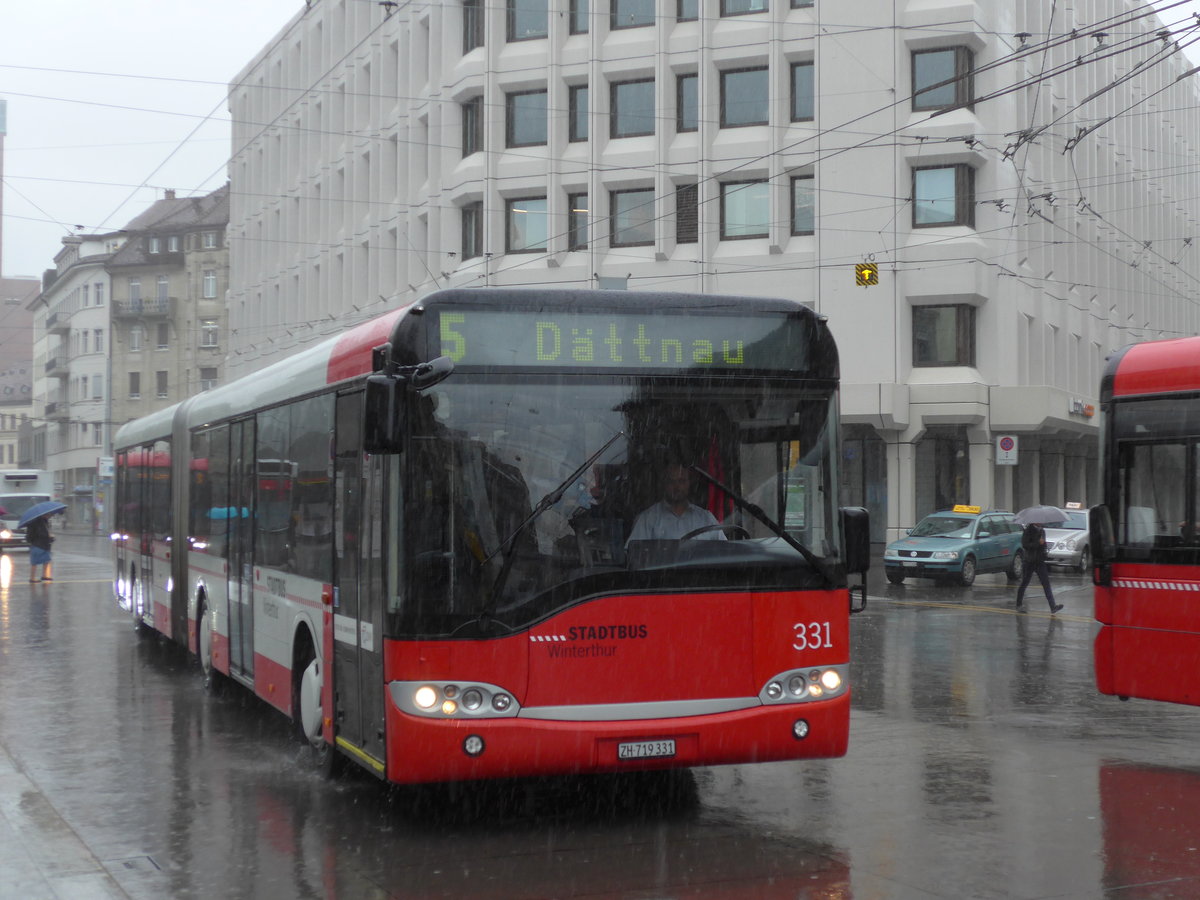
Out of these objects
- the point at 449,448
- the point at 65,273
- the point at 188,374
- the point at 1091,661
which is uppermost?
the point at 65,273

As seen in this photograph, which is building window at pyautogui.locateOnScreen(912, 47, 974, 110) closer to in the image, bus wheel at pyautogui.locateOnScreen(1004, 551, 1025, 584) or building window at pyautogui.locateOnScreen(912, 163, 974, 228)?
building window at pyautogui.locateOnScreen(912, 163, 974, 228)

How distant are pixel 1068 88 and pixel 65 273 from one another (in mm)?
73931

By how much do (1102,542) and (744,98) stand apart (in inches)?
1333

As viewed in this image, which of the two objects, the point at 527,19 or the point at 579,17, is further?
the point at 527,19

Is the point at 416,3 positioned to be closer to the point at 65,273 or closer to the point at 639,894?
the point at 639,894

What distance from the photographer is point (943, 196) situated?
134 ft

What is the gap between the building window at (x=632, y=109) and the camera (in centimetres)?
4441

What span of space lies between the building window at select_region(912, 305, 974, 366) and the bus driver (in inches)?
1362

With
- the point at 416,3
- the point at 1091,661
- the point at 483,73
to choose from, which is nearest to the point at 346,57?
the point at 416,3

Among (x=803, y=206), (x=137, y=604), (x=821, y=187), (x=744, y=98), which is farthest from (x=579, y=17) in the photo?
(x=137, y=604)

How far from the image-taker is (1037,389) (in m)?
41.8

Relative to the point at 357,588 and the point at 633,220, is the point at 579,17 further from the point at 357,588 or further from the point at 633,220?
the point at 357,588

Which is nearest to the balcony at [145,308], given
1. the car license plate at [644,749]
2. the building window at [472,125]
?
the building window at [472,125]

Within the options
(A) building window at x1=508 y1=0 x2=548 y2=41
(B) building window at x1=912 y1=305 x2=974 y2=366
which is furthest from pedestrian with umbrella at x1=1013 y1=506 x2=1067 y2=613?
Result: (A) building window at x1=508 y1=0 x2=548 y2=41
